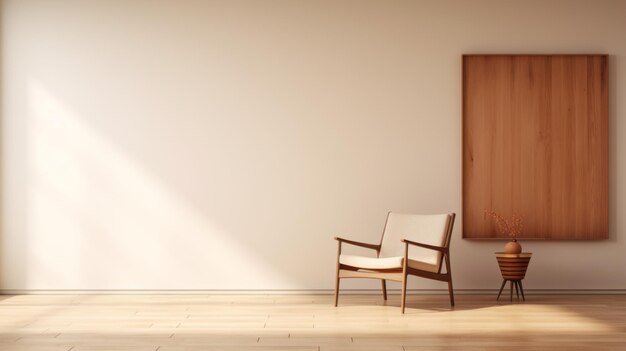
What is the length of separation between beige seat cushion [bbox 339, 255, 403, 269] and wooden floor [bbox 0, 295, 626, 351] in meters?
0.33

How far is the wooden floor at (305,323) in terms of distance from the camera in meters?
4.83

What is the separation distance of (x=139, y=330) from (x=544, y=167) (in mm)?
3938

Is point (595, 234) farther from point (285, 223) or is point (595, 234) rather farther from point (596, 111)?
point (285, 223)

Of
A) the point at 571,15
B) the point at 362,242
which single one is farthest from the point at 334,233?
the point at 571,15

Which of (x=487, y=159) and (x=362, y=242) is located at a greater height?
(x=487, y=159)

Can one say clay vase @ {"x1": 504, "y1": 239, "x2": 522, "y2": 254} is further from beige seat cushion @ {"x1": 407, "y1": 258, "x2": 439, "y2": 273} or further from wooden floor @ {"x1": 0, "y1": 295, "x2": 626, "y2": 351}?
beige seat cushion @ {"x1": 407, "y1": 258, "x2": 439, "y2": 273}

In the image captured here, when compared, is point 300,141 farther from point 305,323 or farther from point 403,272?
point 305,323

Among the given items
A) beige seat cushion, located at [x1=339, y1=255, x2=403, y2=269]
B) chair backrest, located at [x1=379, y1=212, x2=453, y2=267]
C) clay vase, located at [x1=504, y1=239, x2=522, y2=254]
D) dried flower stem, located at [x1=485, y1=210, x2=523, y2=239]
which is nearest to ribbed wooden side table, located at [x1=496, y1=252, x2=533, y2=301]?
clay vase, located at [x1=504, y1=239, x2=522, y2=254]

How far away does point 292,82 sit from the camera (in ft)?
24.2

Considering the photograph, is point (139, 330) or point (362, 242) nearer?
point (139, 330)

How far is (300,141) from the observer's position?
24.1 feet

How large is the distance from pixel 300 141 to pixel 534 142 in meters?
2.11

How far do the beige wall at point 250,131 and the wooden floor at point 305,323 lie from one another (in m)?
0.44

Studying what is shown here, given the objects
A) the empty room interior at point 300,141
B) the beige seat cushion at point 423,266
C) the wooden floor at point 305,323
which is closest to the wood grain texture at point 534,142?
the empty room interior at point 300,141
